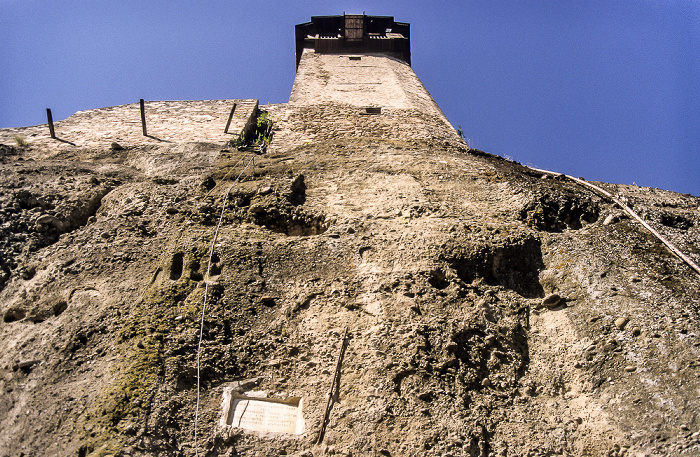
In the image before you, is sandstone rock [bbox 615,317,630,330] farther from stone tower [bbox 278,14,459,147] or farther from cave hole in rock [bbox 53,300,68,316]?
stone tower [bbox 278,14,459,147]

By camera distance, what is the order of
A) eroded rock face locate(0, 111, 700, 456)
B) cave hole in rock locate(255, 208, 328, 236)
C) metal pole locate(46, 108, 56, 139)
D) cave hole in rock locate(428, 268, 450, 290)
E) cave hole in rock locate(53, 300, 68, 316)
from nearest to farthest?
eroded rock face locate(0, 111, 700, 456) < cave hole in rock locate(53, 300, 68, 316) < cave hole in rock locate(428, 268, 450, 290) < cave hole in rock locate(255, 208, 328, 236) < metal pole locate(46, 108, 56, 139)

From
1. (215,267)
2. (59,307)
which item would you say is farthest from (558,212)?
(59,307)

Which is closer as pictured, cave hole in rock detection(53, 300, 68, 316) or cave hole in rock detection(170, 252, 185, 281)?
cave hole in rock detection(53, 300, 68, 316)

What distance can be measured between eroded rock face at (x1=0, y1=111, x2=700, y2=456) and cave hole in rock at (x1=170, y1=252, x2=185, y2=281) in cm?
2

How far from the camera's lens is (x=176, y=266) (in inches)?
185

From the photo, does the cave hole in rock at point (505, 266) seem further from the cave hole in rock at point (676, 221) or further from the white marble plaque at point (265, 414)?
the white marble plaque at point (265, 414)

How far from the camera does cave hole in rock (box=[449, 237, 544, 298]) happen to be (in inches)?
184

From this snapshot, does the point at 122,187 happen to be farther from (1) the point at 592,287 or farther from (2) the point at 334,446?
(1) the point at 592,287

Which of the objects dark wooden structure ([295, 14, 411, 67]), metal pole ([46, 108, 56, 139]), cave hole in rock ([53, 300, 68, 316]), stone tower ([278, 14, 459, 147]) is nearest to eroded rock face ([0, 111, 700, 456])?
cave hole in rock ([53, 300, 68, 316])

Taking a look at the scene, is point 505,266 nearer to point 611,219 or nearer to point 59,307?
point 611,219

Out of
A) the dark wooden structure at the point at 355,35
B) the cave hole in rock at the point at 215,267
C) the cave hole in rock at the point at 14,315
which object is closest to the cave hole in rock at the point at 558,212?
the cave hole in rock at the point at 215,267

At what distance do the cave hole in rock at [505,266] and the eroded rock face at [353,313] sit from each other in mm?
16

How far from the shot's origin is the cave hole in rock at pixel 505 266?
4.67m

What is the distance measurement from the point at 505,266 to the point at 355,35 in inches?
394
